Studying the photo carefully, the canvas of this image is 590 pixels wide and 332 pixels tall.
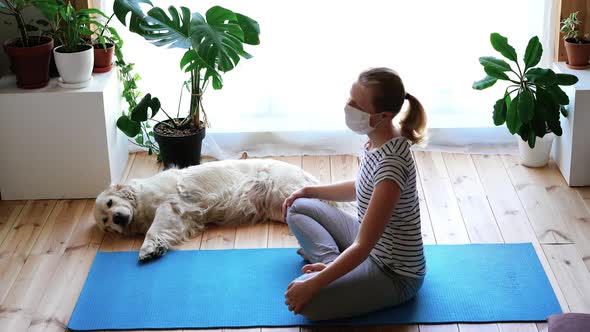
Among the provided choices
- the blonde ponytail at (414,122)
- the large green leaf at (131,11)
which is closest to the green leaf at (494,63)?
the blonde ponytail at (414,122)

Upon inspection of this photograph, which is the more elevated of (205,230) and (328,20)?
(328,20)

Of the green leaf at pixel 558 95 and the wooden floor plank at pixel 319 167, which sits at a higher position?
Answer: the green leaf at pixel 558 95

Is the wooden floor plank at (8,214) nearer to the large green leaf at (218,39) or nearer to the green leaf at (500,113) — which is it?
the large green leaf at (218,39)

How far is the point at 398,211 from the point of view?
280 cm

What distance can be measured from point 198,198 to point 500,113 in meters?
1.43

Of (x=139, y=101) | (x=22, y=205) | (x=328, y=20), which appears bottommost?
(x=22, y=205)

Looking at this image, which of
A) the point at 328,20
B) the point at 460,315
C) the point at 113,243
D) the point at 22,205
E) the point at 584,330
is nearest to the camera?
the point at 584,330

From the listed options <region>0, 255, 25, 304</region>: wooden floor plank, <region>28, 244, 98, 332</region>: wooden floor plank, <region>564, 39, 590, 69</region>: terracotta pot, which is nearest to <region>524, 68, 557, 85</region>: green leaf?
<region>564, 39, 590, 69</region>: terracotta pot

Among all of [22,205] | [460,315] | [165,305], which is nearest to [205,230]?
[165,305]

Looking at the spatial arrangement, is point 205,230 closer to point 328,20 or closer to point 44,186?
point 44,186

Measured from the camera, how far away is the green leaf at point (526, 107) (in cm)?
368

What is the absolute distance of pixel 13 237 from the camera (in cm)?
355

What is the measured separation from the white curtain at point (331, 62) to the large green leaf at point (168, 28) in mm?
397

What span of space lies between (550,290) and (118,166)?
82.3 inches
